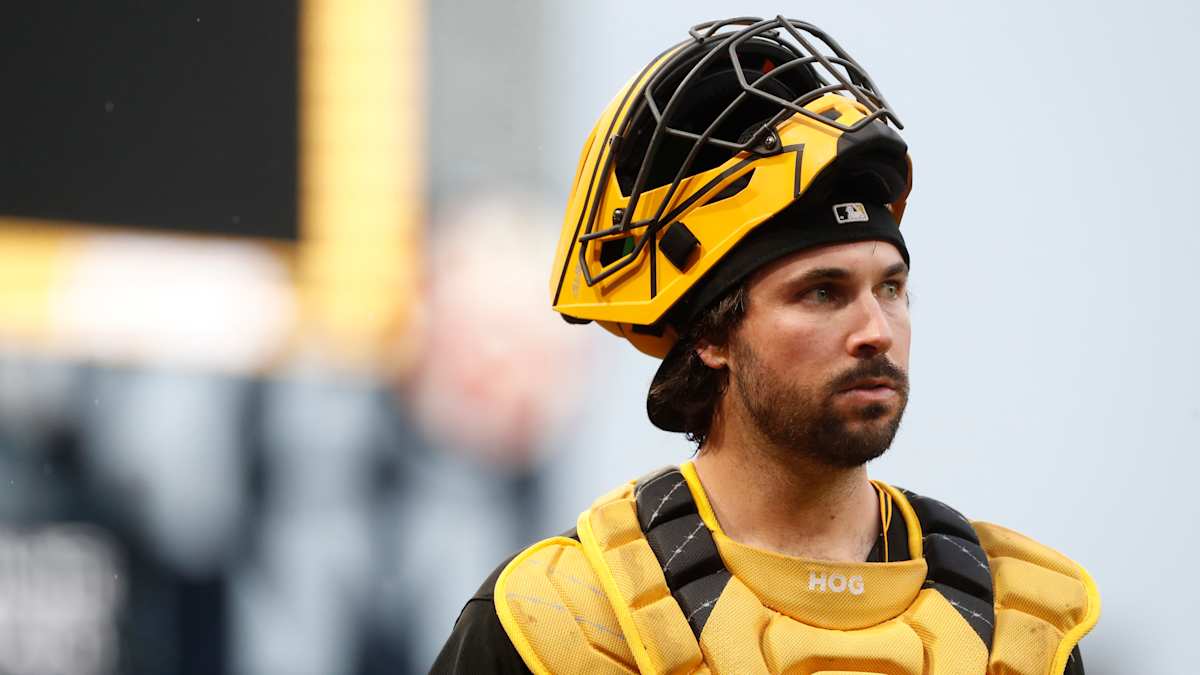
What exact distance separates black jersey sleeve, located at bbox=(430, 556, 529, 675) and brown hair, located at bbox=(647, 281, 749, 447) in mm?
319

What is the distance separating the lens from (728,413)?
6.61 ft

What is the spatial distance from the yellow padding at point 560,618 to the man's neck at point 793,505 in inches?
8.2

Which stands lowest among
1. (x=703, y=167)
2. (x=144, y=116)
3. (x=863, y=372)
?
(x=863, y=372)

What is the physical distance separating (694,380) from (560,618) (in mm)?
390

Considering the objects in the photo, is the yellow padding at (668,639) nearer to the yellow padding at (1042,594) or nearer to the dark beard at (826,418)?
the dark beard at (826,418)

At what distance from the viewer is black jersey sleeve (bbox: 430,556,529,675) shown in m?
1.85

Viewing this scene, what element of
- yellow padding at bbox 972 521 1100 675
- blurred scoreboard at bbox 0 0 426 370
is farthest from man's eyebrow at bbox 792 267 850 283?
blurred scoreboard at bbox 0 0 426 370

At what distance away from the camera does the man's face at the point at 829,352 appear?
6.08 ft

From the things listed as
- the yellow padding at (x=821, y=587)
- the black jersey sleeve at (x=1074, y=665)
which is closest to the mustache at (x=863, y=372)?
the yellow padding at (x=821, y=587)

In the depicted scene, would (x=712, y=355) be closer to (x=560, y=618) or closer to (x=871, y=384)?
(x=871, y=384)

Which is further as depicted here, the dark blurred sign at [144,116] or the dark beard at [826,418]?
the dark blurred sign at [144,116]

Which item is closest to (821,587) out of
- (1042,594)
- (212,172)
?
(1042,594)

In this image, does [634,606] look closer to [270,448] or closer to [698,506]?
[698,506]

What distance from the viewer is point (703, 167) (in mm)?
2002
